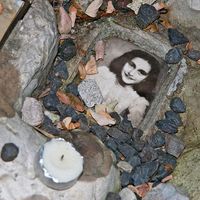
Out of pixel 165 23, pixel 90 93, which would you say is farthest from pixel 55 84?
pixel 165 23

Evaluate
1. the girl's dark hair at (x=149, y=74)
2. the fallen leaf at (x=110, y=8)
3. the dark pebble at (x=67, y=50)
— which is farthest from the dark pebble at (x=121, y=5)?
the dark pebble at (x=67, y=50)

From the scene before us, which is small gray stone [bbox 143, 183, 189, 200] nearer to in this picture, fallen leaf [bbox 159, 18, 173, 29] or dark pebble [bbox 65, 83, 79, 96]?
dark pebble [bbox 65, 83, 79, 96]

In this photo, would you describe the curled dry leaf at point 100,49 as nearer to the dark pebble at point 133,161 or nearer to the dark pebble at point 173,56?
the dark pebble at point 173,56

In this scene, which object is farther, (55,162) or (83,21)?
(83,21)

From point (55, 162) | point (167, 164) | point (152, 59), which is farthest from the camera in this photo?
point (152, 59)

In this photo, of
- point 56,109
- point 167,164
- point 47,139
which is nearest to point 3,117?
point 47,139

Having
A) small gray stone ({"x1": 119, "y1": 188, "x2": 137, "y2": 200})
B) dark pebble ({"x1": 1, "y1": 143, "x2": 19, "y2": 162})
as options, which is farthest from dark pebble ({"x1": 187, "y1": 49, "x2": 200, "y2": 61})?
dark pebble ({"x1": 1, "y1": 143, "x2": 19, "y2": 162})

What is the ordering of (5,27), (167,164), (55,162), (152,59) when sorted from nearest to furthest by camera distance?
(55,162)
(5,27)
(167,164)
(152,59)

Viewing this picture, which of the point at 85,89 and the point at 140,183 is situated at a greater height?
the point at 85,89

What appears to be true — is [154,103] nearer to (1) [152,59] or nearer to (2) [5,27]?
(1) [152,59]
